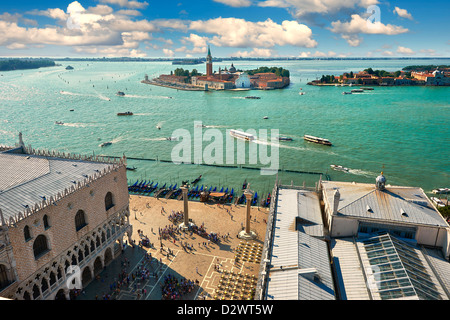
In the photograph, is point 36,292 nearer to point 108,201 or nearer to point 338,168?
point 108,201

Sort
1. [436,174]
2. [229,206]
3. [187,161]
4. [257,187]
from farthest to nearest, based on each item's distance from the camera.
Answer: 1. [187,161]
2. [436,174]
3. [257,187]
4. [229,206]

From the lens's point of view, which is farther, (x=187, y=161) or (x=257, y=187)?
(x=187, y=161)

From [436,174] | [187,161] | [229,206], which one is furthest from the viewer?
[187,161]

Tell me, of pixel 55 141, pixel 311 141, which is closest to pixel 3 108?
pixel 55 141

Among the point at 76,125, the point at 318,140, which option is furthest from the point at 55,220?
the point at 76,125

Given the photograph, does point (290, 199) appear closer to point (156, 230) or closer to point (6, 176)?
point (156, 230)
